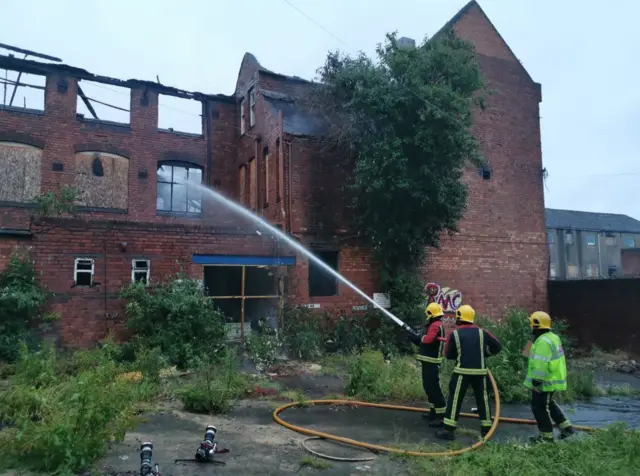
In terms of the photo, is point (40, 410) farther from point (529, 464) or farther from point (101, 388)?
point (529, 464)

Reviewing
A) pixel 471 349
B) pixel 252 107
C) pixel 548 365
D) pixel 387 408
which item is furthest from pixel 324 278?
pixel 548 365

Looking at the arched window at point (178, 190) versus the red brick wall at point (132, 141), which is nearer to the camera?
the red brick wall at point (132, 141)

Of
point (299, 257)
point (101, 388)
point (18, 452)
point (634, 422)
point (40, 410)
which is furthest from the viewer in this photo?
point (299, 257)

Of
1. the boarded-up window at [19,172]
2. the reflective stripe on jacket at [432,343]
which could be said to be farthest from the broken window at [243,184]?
the reflective stripe on jacket at [432,343]

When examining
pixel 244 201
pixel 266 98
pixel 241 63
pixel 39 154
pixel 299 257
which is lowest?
pixel 299 257

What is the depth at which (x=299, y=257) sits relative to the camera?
13.5 meters

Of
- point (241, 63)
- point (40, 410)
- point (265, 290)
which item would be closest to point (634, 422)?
point (40, 410)

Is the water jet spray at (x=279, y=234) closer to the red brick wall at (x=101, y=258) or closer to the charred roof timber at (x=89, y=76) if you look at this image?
the red brick wall at (x=101, y=258)

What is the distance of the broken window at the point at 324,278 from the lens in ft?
46.8

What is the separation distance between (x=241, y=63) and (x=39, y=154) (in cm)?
764

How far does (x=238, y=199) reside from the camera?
19.0 meters

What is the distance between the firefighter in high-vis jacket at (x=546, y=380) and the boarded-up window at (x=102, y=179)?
1507 centimetres

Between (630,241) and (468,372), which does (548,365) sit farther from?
(630,241)

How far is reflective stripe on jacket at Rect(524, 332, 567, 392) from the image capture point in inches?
233
